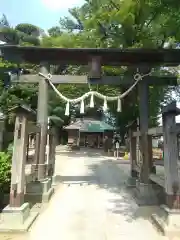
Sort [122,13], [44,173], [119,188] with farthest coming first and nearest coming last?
[122,13], [119,188], [44,173]

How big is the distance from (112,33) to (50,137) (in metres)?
8.33

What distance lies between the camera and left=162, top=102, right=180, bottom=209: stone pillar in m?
5.18

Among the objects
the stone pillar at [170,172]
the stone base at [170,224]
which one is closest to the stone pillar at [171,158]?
the stone pillar at [170,172]

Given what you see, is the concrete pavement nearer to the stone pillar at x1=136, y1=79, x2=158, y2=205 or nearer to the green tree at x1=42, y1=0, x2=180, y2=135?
the stone pillar at x1=136, y1=79, x2=158, y2=205

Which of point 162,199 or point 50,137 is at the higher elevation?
point 50,137

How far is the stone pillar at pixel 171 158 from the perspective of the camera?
204 inches

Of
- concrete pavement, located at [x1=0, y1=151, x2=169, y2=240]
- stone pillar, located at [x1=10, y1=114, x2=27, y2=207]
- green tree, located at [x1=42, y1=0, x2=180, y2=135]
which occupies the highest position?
green tree, located at [x1=42, y1=0, x2=180, y2=135]

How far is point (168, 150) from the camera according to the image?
5.37 m

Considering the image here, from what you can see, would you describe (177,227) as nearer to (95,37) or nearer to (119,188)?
(119,188)

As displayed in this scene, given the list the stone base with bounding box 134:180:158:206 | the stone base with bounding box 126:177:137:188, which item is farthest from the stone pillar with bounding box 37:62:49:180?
the stone base with bounding box 126:177:137:188

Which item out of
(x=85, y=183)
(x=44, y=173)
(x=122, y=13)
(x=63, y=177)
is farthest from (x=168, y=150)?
(x=122, y=13)

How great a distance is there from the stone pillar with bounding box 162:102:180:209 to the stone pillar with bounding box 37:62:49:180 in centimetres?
387

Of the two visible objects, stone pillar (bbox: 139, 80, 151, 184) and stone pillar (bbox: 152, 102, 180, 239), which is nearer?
stone pillar (bbox: 152, 102, 180, 239)

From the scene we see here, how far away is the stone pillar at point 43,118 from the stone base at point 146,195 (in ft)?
9.72
